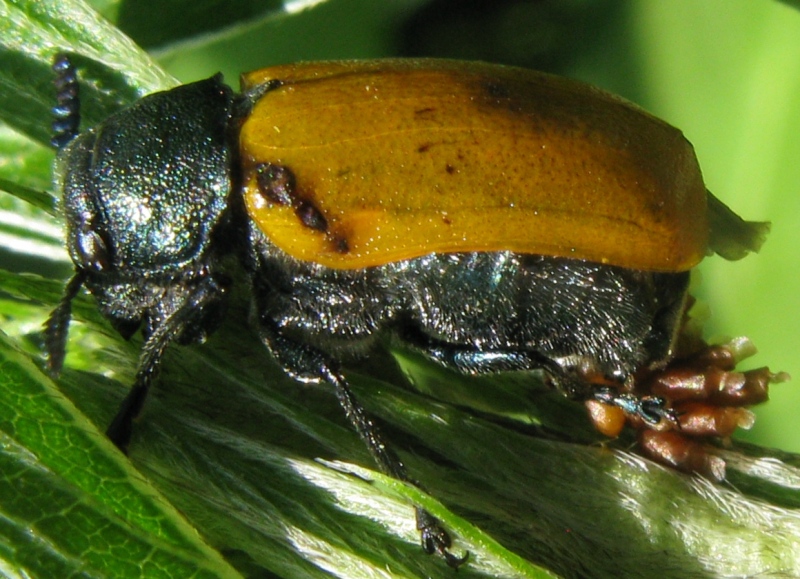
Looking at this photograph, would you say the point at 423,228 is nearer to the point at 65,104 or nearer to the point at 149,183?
the point at 149,183

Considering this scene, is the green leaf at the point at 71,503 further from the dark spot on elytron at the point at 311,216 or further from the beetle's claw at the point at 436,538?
the dark spot on elytron at the point at 311,216

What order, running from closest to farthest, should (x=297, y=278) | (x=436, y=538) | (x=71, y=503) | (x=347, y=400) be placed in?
1. (x=71, y=503)
2. (x=436, y=538)
3. (x=347, y=400)
4. (x=297, y=278)

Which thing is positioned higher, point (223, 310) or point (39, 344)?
point (223, 310)

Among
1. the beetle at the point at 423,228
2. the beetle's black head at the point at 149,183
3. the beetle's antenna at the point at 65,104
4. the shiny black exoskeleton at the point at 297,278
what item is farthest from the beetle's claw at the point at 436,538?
the beetle's antenna at the point at 65,104

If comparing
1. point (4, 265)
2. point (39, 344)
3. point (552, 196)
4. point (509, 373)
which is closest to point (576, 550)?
point (509, 373)

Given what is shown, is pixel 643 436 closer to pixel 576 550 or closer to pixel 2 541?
pixel 576 550

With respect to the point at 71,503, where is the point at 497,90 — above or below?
above

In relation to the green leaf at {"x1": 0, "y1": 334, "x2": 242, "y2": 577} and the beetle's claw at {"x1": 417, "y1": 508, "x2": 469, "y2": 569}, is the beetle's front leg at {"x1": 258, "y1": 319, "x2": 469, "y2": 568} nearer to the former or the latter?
the beetle's claw at {"x1": 417, "y1": 508, "x2": 469, "y2": 569}

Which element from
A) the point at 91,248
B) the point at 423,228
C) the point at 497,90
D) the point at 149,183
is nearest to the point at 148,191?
the point at 149,183
